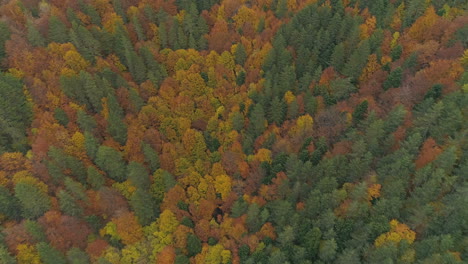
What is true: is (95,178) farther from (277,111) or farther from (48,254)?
(277,111)

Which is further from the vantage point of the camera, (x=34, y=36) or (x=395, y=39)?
(x=395, y=39)

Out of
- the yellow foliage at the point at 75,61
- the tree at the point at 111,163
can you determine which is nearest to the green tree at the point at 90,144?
the tree at the point at 111,163

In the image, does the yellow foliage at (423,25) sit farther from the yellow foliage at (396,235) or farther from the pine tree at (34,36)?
the pine tree at (34,36)

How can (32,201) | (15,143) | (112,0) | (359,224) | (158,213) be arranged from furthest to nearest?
1. (112,0)
2. (15,143)
3. (158,213)
4. (32,201)
5. (359,224)

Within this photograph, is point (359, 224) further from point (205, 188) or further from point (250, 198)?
point (205, 188)

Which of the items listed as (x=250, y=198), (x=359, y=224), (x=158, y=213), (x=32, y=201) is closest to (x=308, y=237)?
(x=359, y=224)

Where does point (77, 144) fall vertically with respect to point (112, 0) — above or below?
below

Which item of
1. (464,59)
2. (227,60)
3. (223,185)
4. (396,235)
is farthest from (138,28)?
(396,235)

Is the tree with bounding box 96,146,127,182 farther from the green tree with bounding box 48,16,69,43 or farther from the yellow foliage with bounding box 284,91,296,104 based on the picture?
the yellow foliage with bounding box 284,91,296,104
